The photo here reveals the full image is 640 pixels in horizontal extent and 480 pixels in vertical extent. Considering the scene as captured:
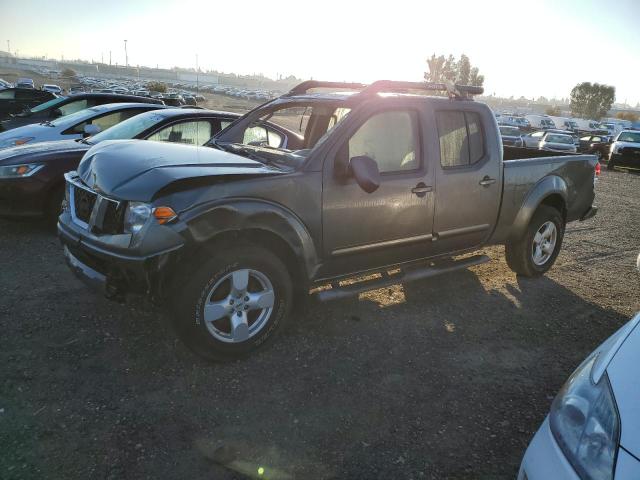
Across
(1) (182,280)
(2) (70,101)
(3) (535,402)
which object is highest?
(2) (70,101)

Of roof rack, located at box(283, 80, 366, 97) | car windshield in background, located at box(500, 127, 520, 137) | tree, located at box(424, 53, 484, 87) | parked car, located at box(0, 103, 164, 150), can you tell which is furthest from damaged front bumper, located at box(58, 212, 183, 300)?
tree, located at box(424, 53, 484, 87)

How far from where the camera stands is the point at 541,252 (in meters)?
5.21

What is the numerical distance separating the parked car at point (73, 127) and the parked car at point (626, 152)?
1837cm

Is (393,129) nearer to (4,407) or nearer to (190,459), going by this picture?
(190,459)

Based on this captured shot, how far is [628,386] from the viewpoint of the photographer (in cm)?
155

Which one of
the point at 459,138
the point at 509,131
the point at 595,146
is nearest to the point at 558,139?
the point at 595,146

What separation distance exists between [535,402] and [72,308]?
3.61 meters

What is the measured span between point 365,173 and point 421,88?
1.39 meters

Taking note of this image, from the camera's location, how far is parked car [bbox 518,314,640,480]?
1401 millimetres

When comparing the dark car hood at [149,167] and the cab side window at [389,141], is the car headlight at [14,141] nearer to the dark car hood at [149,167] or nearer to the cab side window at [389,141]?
the dark car hood at [149,167]

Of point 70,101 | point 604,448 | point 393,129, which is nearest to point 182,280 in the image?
point 393,129

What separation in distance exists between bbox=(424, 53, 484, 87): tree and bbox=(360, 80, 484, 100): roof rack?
8003 cm

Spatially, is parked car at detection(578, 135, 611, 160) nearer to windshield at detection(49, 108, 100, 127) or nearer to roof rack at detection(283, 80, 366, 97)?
roof rack at detection(283, 80, 366, 97)

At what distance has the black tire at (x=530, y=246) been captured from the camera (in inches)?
195
